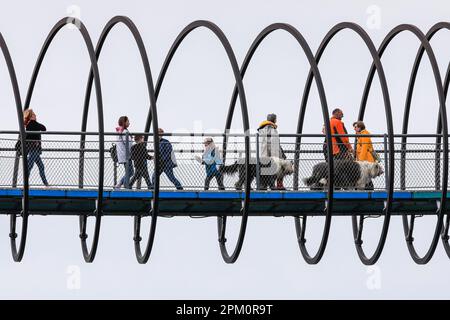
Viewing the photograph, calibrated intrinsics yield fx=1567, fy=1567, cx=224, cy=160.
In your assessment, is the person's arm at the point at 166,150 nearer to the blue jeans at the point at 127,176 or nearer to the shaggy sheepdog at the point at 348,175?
the blue jeans at the point at 127,176

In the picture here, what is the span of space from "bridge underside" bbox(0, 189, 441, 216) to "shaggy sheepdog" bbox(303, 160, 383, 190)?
66cm

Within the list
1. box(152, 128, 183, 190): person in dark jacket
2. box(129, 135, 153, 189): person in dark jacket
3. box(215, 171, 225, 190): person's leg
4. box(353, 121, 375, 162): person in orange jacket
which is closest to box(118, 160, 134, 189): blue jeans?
box(129, 135, 153, 189): person in dark jacket

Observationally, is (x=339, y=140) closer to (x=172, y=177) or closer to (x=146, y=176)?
(x=172, y=177)

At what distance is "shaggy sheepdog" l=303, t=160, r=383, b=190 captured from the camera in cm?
3875

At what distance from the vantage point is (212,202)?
123 ft

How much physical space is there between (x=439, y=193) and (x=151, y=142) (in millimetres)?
7380

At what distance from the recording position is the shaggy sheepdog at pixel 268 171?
126ft

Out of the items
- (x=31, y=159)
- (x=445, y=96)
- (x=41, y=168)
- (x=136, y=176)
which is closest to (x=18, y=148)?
(x=31, y=159)

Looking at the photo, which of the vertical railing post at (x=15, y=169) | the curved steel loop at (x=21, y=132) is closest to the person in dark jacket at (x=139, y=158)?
the vertical railing post at (x=15, y=169)

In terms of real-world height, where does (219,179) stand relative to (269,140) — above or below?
below

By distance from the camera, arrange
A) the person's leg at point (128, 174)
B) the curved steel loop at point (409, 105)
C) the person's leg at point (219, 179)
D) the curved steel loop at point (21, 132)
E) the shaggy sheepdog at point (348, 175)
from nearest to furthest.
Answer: the curved steel loop at point (21, 132) < the person's leg at point (128, 174) < the curved steel loop at point (409, 105) < the person's leg at point (219, 179) < the shaggy sheepdog at point (348, 175)

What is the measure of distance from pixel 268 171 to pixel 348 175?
2056 millimetres

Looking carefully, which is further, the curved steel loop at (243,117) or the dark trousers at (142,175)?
Answer: the dark trousers at (142,175)

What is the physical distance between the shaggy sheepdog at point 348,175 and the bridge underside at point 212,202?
0.66 m
